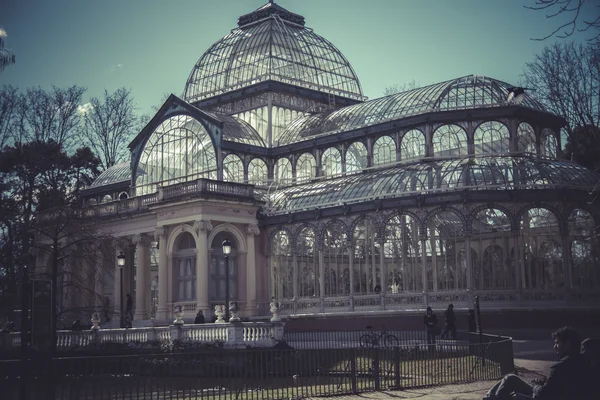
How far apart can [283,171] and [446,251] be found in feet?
47.8

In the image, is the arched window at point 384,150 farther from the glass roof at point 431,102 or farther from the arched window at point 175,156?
the arched window at point 175,156

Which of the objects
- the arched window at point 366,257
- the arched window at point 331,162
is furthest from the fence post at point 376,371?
the arched window at point 331,162

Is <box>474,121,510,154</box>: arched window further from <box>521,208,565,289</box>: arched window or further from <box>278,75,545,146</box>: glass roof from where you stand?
<box>521,208,565,289</box>: arched window

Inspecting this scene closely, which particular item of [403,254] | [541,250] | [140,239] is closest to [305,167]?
[140,239]

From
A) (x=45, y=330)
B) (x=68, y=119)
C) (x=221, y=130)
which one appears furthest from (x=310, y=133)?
(x=45, y=330)

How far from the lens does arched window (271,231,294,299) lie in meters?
42.7

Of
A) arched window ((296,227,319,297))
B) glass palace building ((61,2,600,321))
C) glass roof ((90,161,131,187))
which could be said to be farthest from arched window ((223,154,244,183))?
glass roof ((90,161,131,187))

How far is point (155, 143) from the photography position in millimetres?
48625

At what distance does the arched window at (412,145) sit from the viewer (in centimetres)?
4100

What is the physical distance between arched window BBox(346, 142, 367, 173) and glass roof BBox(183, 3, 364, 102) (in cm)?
951

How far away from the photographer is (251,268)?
43.3 meters

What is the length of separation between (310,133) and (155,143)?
9617 millimetres

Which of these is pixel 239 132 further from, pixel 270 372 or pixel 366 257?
pixel 270 372

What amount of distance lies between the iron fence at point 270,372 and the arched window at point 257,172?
2721 centimetres
